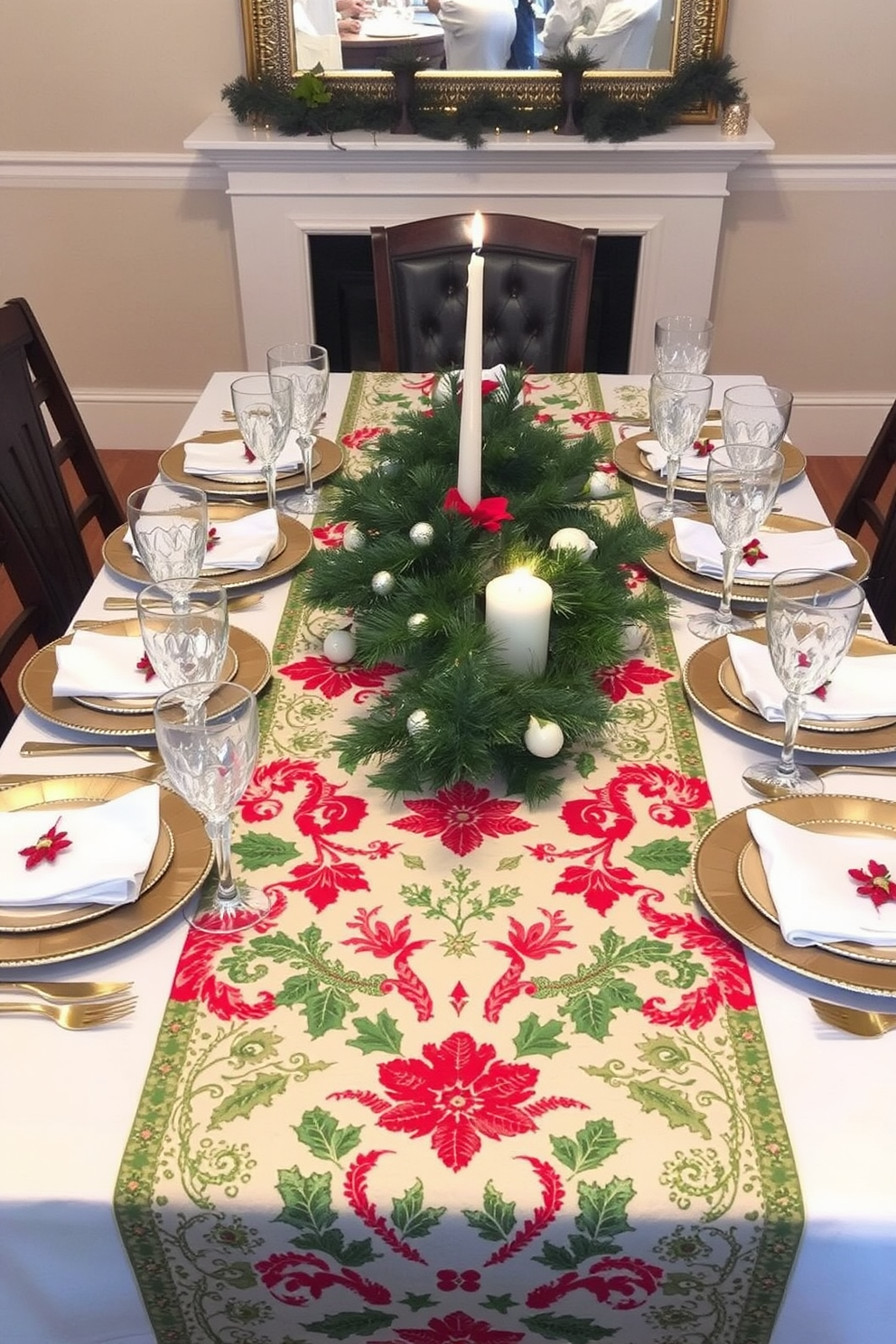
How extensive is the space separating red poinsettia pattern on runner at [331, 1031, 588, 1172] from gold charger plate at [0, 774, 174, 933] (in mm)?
248

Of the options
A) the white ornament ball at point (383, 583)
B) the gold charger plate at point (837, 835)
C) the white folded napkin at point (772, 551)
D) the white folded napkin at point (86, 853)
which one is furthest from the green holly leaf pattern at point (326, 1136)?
the white folded napkin at point (772, 551)

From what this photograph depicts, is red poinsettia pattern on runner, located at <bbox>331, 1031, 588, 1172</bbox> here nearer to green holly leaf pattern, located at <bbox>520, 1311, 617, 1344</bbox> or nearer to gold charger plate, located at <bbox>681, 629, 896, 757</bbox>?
green holly leaf pattern, located at <bbox>520, 1311, 617, 1344</bbox>

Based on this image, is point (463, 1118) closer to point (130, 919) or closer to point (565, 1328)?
point (565, 1328)

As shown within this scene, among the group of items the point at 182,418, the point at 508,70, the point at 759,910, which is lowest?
the point at 182,418

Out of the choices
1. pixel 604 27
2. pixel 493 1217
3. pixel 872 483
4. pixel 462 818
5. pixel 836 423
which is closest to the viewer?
pixel 493 1217

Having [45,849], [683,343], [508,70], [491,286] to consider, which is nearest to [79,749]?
[45,849]

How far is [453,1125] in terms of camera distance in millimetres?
752

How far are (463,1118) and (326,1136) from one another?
0.09 m

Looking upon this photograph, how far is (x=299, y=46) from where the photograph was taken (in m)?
2.98

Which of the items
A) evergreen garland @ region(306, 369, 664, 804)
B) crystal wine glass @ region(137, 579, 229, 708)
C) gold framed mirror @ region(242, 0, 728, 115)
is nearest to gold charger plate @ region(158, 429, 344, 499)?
evergreen garland @ region(306, 369, 664, 804)

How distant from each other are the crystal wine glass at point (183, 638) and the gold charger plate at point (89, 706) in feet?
0.20

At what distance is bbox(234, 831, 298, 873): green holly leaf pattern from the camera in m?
0.97

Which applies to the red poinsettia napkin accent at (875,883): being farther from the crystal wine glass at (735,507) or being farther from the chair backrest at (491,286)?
the chair backrest at (491,286)

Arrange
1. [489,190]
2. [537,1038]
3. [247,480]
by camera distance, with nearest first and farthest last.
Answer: [537,1038]
[247,480]
[489,190]
